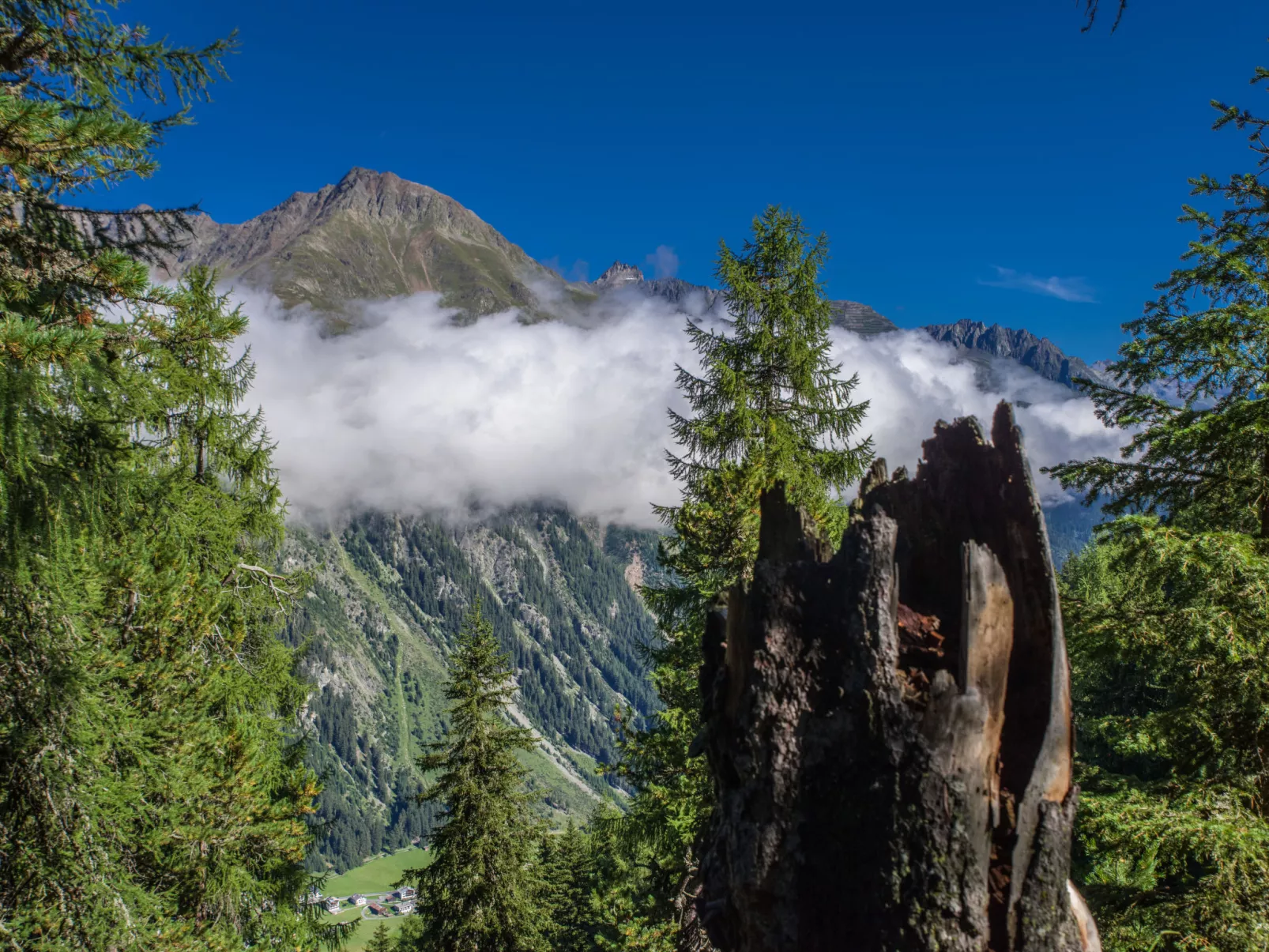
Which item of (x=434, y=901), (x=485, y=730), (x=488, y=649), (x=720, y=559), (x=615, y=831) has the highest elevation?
(x=720, y=559)

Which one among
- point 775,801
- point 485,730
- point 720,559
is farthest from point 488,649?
point 775,801

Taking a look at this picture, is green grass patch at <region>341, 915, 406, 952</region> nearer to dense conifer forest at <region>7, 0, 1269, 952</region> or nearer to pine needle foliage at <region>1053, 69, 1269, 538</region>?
dense conifer forest at <region>7, 0, 1269, 952</region>

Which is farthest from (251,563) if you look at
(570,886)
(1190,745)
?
(570,886)

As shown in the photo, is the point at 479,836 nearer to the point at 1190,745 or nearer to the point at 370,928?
the point at 1190,745

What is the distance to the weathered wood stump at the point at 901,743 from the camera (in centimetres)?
366

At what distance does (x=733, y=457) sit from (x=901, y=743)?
10.4 metres

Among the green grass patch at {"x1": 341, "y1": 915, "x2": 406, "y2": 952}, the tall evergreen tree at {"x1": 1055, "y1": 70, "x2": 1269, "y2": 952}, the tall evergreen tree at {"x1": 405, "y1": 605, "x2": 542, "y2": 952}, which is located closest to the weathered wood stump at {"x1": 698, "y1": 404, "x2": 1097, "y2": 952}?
the tall evergreen tree at {"x1": 1055, "y1": 70, "x2": 1269, "y2": 952}

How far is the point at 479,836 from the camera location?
19.4 m

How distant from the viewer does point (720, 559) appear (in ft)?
43.1

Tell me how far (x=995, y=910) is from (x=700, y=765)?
8.81 metres

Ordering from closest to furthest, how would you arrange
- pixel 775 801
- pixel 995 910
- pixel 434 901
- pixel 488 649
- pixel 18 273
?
pixel 995 910 < pixel 775 801 < pixel 18 273 < pixel 434 901 < pixel 488 649

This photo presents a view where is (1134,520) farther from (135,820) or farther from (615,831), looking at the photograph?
(135,820)

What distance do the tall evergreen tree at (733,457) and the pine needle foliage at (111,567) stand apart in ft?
21.4

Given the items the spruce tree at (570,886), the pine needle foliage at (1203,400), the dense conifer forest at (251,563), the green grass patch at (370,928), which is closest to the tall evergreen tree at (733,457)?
the dense conifer forest at (251,563)
